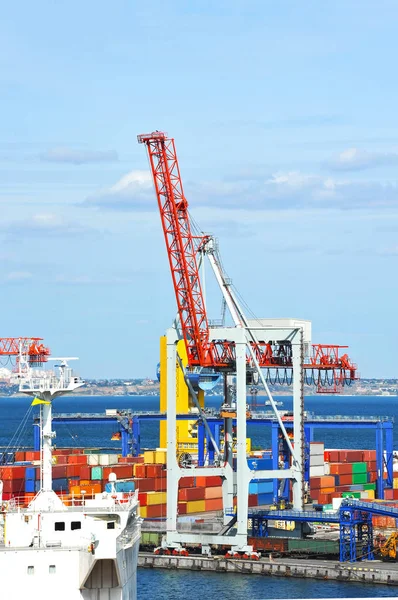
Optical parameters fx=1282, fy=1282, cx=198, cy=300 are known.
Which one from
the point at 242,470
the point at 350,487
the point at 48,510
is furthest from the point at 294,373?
the point at 48,510

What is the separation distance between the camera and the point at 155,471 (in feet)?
293

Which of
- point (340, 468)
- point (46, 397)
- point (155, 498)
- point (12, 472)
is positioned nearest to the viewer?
point (46, 397)

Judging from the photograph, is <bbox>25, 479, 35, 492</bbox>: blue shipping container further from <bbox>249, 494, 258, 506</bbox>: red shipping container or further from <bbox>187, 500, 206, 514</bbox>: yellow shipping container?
<bbox>249, 494, 258, 506</bbox>: red shipping container

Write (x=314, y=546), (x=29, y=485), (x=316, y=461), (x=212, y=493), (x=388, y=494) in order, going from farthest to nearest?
Answer: (x=316, y=461), (x=388, y=494), (x=212, y=493), (x=29, y=485), (x=314, y=546)

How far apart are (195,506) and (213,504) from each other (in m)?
2.74

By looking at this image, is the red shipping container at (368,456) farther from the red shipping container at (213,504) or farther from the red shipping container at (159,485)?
the red shipping container at (159,485)

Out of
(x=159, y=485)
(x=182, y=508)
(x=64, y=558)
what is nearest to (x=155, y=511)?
(x=182, y=508)

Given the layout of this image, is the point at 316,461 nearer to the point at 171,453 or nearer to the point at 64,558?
the point at 171,453

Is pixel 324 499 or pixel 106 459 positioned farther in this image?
pixel 106 459

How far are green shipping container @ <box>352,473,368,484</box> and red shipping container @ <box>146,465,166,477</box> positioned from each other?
1570 centimetres

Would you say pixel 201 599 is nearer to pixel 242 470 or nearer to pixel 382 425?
pixel 242 470

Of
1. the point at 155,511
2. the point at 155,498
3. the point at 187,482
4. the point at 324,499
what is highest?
the point at 187,482

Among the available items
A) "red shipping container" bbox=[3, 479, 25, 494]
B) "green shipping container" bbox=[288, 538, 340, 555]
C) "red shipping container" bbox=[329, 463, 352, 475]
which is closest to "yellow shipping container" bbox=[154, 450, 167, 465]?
"red shipping container" bbox=[329, 463, 352, 475]

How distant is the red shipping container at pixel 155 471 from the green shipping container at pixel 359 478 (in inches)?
618
